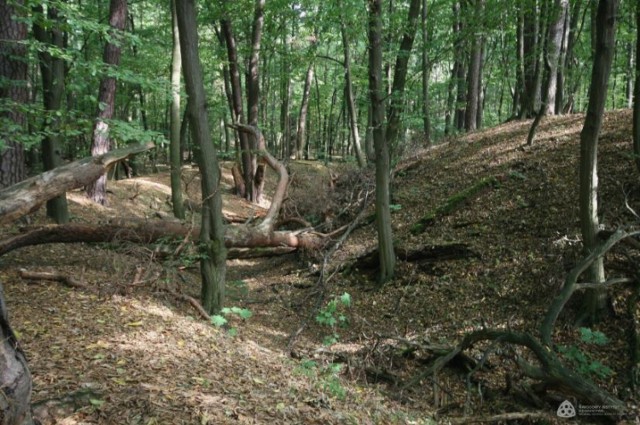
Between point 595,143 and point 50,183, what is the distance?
23.6 ft

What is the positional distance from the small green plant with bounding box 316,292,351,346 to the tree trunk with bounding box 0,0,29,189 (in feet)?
17.5

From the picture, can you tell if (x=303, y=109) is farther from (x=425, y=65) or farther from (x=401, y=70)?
(x=401, y=70)

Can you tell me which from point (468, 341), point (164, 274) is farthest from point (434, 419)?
point (164, 274)

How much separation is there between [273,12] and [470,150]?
22.3 ft

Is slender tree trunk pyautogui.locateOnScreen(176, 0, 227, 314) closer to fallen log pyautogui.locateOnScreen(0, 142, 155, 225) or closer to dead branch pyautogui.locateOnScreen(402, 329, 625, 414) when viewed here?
fallen log pyautogui.locateOnScreen(0, 142, 155, 225)

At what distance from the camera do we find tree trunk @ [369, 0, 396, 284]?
7555 mm

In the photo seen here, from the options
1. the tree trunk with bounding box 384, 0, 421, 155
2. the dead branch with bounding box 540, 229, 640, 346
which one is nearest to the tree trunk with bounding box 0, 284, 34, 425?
the dead branch with bounding box 540, 229, 640, 346

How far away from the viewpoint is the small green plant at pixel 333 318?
A: 255 inches

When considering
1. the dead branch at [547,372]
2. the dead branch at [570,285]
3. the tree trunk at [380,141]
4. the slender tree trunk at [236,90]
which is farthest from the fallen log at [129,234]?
the dead branch at [570,285]

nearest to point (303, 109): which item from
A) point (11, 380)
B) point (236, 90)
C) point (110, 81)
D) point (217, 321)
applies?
point (236, 90)

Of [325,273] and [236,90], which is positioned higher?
[236,90]

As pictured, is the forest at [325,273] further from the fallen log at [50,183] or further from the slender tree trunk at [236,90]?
the slender tree trunk at [236,90]

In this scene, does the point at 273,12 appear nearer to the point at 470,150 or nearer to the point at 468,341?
the point at 470,150

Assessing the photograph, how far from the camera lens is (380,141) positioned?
7.87 metres
